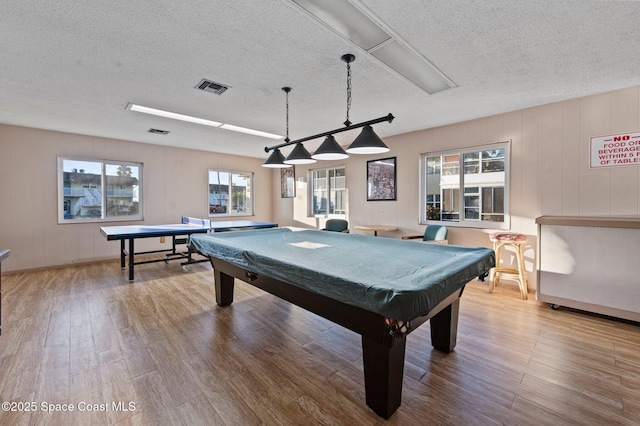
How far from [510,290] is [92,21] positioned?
5399 millimetres

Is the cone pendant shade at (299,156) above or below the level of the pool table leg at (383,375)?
above

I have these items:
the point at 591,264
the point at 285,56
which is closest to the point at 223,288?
the point at 285,56

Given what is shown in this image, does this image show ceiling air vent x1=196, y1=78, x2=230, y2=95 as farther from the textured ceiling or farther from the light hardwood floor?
the light hardwood floor

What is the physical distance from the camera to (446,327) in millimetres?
2227

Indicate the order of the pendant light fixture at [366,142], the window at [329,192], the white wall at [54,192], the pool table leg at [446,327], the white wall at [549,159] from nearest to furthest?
the pool table leg at [446,327], the pendant light fixture at [366,142], the white wall at [549,159], the white wall at [54,192], the window at [329,192]

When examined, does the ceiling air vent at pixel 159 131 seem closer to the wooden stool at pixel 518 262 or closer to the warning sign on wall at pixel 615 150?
the wooden stool at pixel 518 262

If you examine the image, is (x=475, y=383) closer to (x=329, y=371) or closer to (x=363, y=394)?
(x=363, y=394)

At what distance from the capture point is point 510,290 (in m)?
3.82

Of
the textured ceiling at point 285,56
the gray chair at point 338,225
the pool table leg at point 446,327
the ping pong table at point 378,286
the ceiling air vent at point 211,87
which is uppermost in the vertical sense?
the ceiling air vent at point 211,87

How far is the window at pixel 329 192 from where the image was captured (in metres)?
6.35

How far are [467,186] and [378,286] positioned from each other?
3807 millimetres

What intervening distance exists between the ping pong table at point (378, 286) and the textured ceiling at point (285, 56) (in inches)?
69.6

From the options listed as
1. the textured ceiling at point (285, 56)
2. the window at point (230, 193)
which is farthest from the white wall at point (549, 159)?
the window at point (230, 193)

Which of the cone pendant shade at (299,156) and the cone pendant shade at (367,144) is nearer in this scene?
the cone pendant shade at (367,144)
